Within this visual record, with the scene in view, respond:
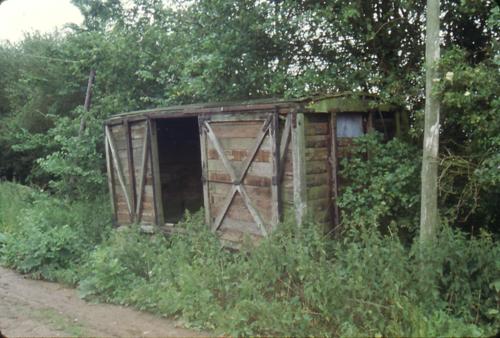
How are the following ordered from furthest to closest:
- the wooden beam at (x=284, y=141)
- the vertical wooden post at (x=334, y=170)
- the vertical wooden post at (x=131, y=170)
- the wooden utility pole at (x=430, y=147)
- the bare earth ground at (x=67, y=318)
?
the vertical wooden post at (x=131, y=170) → the vertical wooden post at (x=334, y=170) → the wooden beam at (x=284, y=141) → the bare earth ground at (x=67, y=318) → the wooden utility pole at (x=430, y=147)

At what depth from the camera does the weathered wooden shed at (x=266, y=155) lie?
275 inches

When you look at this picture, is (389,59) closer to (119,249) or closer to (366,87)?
(366,87)

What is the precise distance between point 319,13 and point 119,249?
→ 5.32 meters

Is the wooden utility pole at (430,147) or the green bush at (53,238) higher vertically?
the wooden utility pole at (430,147)

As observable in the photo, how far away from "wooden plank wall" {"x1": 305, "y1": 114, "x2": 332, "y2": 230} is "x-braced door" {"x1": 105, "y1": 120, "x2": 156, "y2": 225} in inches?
151

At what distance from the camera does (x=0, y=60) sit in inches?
728

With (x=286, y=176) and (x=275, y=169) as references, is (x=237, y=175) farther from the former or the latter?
(x=286, y=176)

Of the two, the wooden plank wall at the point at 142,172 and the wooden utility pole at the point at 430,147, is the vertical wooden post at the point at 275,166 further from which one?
the wooden plank wall at the point at 142,172

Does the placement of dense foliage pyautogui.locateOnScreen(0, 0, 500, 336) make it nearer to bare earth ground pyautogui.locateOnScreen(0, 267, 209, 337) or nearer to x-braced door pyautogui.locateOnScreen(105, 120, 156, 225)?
bare earth ground pyautogui.locateOnScreen(0, 267, 209, 337)

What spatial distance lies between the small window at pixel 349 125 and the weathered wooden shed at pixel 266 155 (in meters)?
0.02

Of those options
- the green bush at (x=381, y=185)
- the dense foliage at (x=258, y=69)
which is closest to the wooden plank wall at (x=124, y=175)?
the dense foliage at (x=258, y=69)

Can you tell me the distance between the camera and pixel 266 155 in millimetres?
7348

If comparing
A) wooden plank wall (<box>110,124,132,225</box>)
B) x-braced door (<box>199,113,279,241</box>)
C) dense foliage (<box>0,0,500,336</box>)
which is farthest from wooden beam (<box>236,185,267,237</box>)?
wooden plank wall (<box>110,124,132,225</box>)

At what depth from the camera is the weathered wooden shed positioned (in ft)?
22.9
